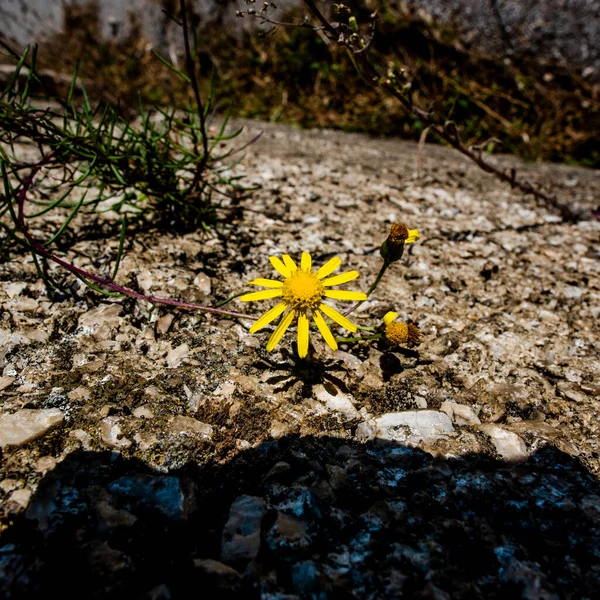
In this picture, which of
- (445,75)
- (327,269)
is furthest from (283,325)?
(445,75)

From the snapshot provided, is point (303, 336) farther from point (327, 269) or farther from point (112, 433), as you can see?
point (112, 433)

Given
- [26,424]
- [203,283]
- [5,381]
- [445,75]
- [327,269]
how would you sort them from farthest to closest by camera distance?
[445,75] → [203,283] → [327,269] → [5,381] → [26,424]

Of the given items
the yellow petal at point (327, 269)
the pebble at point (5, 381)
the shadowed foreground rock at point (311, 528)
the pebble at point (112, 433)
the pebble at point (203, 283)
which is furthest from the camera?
the pebble at point (203, 283)

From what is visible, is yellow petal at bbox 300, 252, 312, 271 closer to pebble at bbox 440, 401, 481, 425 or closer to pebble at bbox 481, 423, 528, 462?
pebble at bbox 440, 401, 481, 425

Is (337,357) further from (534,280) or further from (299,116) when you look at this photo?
(299,116)

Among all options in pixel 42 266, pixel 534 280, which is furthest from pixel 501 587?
pixel 42 266

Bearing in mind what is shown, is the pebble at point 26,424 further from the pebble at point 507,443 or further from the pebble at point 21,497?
the pebble at point 507,443

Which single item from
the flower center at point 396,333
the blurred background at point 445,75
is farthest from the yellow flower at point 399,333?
the blurred background at point 445,75
